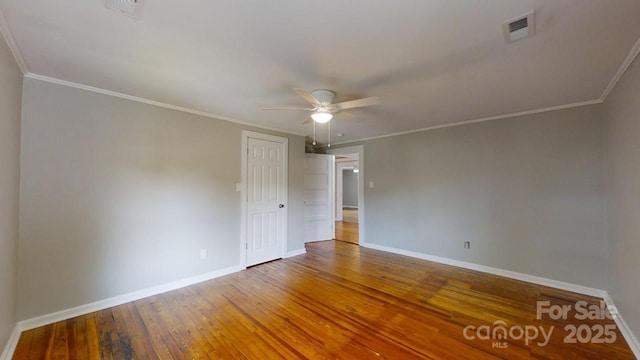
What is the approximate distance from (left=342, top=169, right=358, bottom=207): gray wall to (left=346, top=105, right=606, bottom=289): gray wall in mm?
7941

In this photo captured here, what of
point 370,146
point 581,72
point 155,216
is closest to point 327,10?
point 581,72

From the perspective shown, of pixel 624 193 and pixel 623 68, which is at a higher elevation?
pixel 623 68

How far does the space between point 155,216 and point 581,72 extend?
4715 millimetres

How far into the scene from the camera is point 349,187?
511 inches

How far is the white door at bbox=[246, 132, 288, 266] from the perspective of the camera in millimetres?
3998

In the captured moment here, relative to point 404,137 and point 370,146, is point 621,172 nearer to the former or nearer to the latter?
point 404,137

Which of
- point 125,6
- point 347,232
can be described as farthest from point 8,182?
point 347,232

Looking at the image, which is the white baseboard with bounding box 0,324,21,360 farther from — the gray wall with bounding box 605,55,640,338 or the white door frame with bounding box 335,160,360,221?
the white door frame with bounding box 335,160,360,221

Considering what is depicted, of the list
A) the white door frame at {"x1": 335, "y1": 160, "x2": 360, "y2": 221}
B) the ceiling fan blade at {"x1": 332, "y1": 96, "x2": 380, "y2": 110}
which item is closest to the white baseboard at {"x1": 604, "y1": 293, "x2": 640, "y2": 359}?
the ceiling fan blade at {"x1": 332, "y1": 96, "x2": 380, "y2": 110}

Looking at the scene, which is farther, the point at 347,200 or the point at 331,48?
the point at 347,200

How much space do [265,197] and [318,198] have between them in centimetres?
174

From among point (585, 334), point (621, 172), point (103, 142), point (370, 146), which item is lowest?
point (585, 334)

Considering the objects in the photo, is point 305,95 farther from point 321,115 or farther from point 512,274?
point 512,274

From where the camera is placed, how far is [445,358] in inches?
74.0
